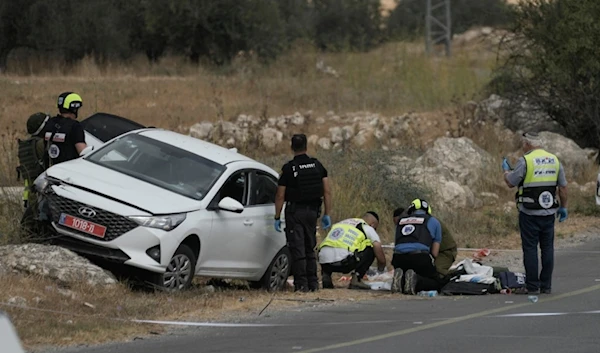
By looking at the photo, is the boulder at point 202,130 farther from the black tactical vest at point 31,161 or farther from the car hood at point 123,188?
the car hood at point 123,188

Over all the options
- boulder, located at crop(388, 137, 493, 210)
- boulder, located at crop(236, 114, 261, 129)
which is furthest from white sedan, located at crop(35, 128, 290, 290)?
boulder, located at crop(236, 114, 261, 129)

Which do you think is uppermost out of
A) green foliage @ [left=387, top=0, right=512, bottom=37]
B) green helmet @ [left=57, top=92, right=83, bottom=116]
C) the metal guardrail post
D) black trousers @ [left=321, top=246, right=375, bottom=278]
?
green foliage @ [left=387, top=0, right=512, bottom=37]

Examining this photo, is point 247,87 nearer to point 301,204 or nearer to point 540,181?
point 301,204

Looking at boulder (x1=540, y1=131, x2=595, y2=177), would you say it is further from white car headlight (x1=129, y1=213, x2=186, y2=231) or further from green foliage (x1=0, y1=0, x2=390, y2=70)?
green foliage (x1=0, y1=0, x2=390, y2=70)

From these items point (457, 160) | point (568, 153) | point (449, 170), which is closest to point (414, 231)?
point (449, 170)

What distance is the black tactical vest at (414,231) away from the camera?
1362cm

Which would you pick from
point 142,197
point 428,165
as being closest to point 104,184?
point 142,197

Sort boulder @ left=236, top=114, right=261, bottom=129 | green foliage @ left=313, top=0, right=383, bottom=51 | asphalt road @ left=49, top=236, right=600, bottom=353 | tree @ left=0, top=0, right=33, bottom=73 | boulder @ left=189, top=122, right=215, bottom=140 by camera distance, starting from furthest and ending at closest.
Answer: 1. green foliage @ left=313, top=0, right=383, bottom=51
2. tree @ left=0, top=0, right=33, bottom=73
3. boulder @ left=189, top=122, right=215, bottom=140
4. boulder @ left=236, top=114, right=261, bottom=129
5. asphalt road @ left=49, top=236, right=600, bottom=353

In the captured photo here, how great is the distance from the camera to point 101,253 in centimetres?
1246

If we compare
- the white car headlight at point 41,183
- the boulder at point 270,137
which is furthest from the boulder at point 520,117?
the white car headlight at point 41,183

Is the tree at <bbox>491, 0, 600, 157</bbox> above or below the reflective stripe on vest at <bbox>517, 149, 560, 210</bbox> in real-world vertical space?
above

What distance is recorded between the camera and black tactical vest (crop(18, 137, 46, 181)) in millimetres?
14250

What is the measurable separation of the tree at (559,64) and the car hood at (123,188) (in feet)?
50.0

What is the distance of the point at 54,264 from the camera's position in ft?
40.2
